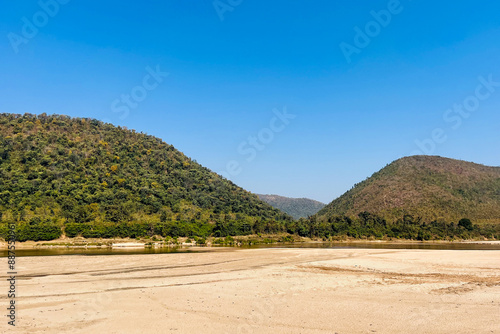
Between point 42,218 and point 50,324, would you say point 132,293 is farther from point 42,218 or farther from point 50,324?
point 42,218

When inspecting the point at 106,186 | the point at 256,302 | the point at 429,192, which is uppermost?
the point at 429,192

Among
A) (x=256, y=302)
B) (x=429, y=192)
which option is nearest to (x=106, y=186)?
(x=256, y=302)

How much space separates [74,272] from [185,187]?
9473 cm

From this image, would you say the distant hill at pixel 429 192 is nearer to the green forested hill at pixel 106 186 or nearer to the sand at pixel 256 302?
the green forested hill at pixel 106 186

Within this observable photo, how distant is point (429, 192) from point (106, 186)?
4706 inches

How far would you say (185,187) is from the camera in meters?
121

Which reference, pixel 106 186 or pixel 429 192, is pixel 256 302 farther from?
pixel 429 192

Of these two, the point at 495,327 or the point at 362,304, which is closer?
the point at 495,327

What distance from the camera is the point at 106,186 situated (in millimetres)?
100438

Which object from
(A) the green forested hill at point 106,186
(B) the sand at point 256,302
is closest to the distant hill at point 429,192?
(A) the green forested hill at point 106,186

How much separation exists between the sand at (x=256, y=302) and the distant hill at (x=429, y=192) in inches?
4406

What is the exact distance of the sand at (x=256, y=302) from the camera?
12664 mm

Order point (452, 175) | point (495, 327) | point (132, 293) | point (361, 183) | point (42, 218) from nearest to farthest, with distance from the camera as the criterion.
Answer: point (495, 327) < point (132, 293) < point (42, 218) < point (452, 175) < point (361, 183)

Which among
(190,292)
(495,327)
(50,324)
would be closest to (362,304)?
(495,327)
